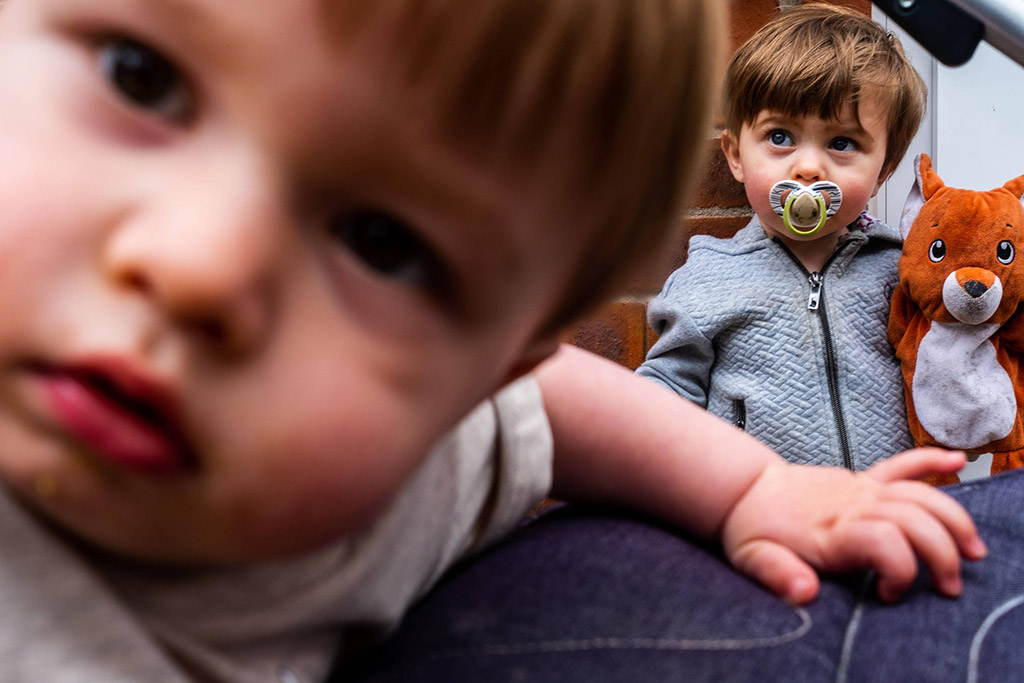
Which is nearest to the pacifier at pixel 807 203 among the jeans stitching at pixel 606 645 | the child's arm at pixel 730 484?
the child's arm at pixel 730 484

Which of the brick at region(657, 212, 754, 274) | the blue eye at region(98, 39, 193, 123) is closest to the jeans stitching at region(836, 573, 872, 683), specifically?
the blue eye at region(98, 39, 193, 123)

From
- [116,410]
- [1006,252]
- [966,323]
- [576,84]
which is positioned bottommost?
[966,323]

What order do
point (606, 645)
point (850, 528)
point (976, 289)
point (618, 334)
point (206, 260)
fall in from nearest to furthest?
point (206, 260) < point (606, 645) < point (850, 528) < point (976, 289) < point (618, 334)

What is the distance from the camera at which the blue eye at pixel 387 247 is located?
0.32 metres

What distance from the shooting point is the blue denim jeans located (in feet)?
1.30

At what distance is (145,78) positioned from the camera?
316 millimetres

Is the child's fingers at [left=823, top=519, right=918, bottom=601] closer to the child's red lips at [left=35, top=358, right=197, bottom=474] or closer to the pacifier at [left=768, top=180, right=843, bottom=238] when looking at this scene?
the child's red lips at [left=35, top=358, right=197, bottom=474]

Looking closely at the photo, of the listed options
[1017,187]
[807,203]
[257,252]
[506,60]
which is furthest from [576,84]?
[1017,187]

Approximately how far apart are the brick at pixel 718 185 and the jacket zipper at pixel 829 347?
21 centimetres

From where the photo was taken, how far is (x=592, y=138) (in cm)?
35

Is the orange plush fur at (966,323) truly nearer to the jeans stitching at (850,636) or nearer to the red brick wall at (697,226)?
the red brick wall at (697,226)

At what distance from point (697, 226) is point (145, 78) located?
4.46 ft

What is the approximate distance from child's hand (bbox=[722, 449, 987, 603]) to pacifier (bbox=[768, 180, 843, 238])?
2.71 feet

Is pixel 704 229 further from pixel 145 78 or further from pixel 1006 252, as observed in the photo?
pixel 145 78
